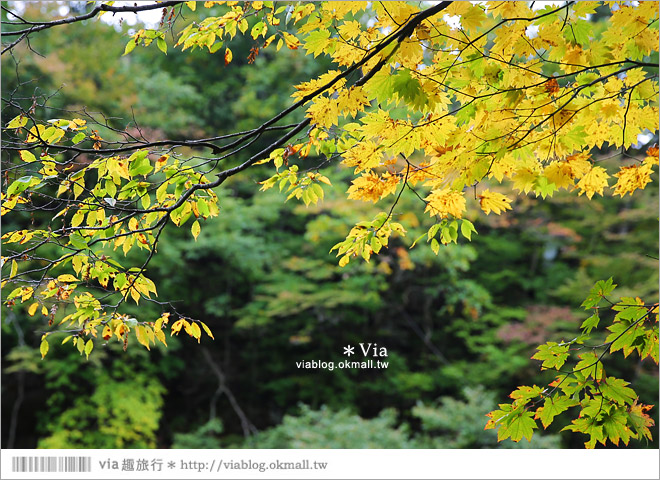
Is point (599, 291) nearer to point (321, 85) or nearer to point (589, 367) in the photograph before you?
point (589, 367)

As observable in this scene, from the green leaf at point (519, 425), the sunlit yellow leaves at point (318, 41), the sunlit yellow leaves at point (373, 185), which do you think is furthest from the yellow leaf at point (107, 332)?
the green leaf at point (519, 425)

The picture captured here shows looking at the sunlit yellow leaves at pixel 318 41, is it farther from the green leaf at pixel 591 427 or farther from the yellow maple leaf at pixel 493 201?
the green leaf at pixel 591 427

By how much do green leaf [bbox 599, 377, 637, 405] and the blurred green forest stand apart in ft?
10.5

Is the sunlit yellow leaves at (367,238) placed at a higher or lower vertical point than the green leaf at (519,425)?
higher

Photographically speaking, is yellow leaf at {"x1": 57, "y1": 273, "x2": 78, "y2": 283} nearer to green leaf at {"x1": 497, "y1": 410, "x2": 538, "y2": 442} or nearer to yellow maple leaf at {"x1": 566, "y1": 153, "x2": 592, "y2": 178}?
green leaf at {"x1": 497, "y1": 410, "x2": 538, "y2": 442}

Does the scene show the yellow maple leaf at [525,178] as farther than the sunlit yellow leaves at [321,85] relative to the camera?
Yes

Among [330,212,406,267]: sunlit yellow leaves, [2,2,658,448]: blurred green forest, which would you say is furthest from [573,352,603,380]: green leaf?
[2,2,658,448]: blurred green forest

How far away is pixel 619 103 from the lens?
122 centimetres

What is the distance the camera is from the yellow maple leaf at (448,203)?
1.24 meters

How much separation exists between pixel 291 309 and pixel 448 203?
3543 mm

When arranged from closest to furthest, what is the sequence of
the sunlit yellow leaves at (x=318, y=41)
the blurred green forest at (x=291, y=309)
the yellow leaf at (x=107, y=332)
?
the sunlit yellow leaves at (x=318, y=41), the yellow leaf at (x=107, y=332), the blurred green forest at (x=291, y=309)

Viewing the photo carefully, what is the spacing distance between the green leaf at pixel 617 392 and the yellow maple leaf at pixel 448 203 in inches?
18.3

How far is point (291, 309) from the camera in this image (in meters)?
4.67

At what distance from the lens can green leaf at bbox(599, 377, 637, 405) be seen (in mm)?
1039
